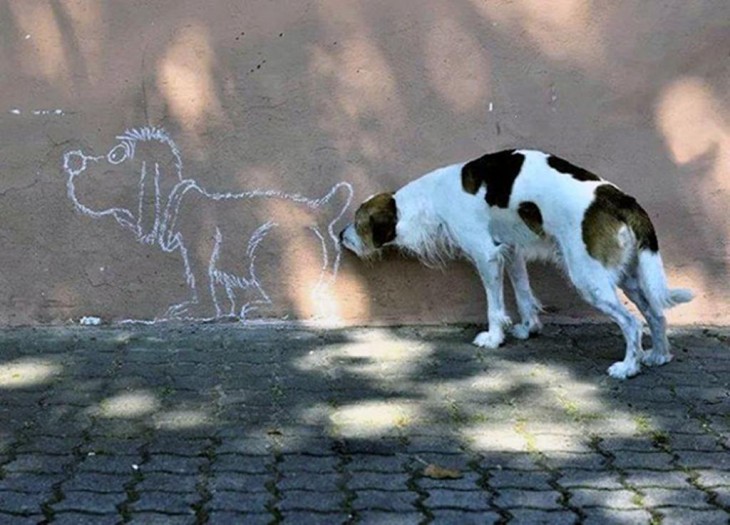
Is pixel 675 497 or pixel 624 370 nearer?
pixel 675 497

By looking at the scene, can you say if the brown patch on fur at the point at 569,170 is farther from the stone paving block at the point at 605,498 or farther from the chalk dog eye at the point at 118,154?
the chalk dog eye at the point at 118,154

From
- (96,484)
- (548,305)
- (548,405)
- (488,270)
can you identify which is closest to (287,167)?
(488,270)

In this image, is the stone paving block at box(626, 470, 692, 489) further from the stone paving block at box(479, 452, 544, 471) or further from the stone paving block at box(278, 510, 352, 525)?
the stone paving block at box(278, 510, 352, 525)

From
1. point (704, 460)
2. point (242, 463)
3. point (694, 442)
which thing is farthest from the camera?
point (694, 442)

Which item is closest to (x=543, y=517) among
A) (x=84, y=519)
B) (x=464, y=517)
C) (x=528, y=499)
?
(x=528, y=499)

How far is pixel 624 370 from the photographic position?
5863 millimetres

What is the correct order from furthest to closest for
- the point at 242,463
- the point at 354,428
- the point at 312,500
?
the point at 354,428 < the point at 242,463 < the point at 312,500

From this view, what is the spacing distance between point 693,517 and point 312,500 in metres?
1.38

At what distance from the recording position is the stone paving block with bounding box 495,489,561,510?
4246 mm

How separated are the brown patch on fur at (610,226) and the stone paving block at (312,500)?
2214mm

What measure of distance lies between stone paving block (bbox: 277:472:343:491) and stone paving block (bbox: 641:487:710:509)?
117cm

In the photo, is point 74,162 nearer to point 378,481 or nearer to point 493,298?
point 493,298

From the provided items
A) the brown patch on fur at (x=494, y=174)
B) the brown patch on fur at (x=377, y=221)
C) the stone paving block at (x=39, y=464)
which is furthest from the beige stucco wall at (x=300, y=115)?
the stone paving block at (x=39, y=464)

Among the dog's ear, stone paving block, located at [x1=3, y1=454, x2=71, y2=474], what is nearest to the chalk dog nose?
the dog's ear
